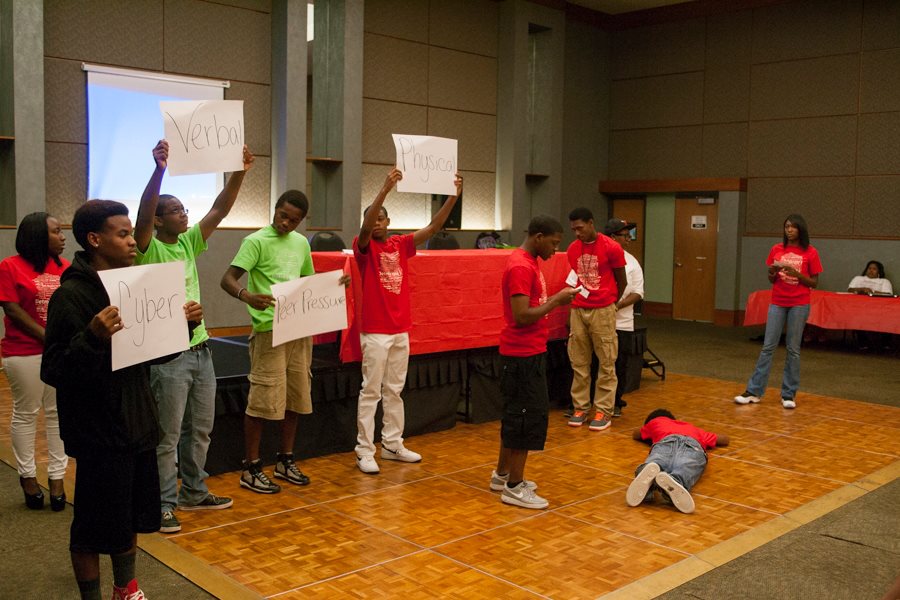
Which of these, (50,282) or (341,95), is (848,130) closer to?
(341,95)

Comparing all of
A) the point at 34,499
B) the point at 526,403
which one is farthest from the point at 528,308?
the point at 34,499

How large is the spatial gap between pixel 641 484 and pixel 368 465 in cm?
160

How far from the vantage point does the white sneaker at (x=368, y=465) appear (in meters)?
5.05

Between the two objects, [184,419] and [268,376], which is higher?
[268,376]

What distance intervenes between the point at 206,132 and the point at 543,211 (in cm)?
1041

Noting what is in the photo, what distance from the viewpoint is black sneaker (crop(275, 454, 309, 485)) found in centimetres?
480

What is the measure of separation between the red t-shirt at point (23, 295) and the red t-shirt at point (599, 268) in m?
3.58

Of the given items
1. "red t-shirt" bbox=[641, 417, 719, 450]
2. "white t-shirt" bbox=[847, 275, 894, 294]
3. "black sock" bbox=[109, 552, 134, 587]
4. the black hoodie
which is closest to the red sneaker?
"black sock" bbox=[109, 552, 134, 587]

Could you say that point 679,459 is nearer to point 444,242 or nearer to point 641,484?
point 641,484

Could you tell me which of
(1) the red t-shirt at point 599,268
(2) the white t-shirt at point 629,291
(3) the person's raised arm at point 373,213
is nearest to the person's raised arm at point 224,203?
(3) the person's raised arm at point 373,213

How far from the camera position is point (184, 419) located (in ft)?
13.9

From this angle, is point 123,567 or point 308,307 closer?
point 123,567

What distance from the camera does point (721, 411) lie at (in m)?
6.96

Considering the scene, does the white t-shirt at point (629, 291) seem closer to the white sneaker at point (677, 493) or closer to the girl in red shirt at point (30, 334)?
the white sneaker at point (677, 493)
